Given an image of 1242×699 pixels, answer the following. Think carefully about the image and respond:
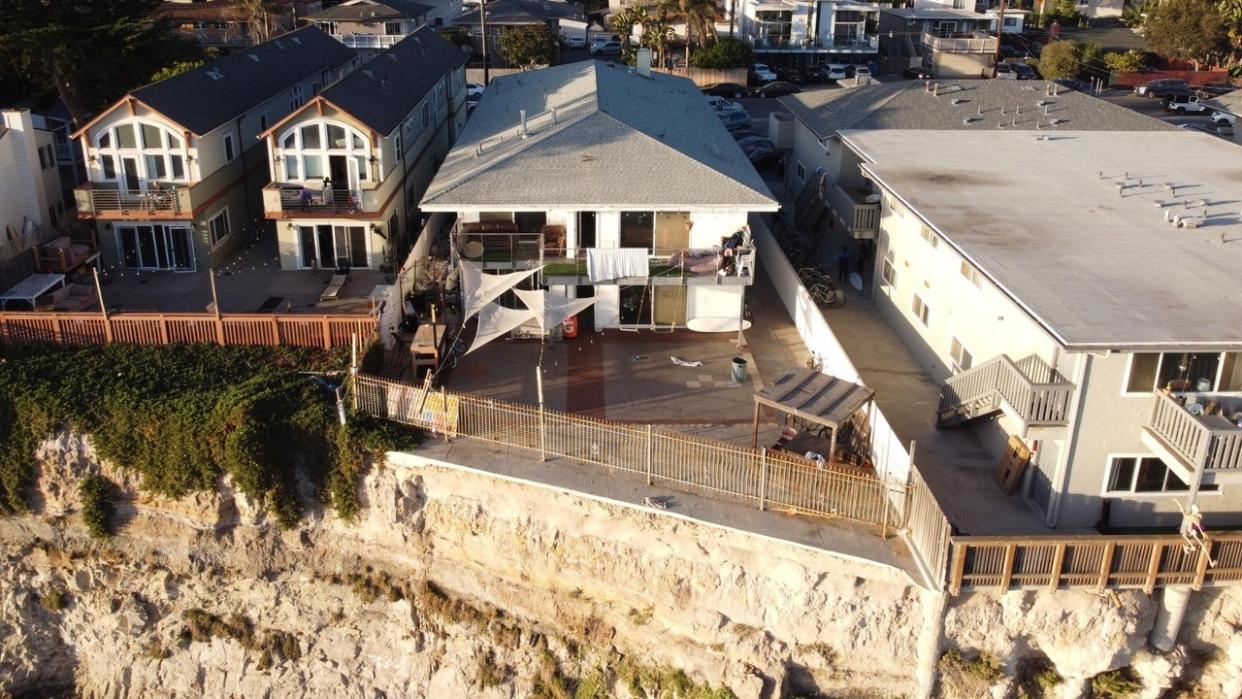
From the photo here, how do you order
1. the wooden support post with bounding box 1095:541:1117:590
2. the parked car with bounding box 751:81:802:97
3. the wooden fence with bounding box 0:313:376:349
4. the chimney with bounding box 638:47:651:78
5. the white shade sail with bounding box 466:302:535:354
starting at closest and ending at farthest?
1. the wooden support post with bounding box 1095:541:1117:590
2. the white shade sail with bounding box 466:302:535:354
3. the wooden fence with bounding box 0:313:376:349
4. the chimney with bounding box 638:47:651:78
5. the parked car with bounding box 751:81:802:97

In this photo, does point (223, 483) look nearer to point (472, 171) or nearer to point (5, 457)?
point (5, 457)

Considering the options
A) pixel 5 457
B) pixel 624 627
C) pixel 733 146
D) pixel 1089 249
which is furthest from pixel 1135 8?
pixel 5 457

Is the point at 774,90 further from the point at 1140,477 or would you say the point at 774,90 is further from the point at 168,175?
the point at 1140,477

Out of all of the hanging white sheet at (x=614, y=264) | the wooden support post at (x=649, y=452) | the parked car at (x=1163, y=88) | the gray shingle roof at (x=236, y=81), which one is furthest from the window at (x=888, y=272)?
→ the parked car at (x=1163, y=88)

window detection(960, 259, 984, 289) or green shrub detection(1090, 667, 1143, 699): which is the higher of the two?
window detection(960, 259, 984, 289)

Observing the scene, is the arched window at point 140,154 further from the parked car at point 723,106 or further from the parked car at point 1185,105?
the parked car at point 1185,105

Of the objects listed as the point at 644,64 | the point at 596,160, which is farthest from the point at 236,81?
the point at 644,64

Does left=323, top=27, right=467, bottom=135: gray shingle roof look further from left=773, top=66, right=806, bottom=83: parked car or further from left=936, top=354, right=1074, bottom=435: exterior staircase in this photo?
left=773, top=66, right=806, bottom=83: parked car

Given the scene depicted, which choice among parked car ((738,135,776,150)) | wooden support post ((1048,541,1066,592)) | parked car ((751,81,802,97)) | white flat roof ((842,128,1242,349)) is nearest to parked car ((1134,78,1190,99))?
parked car ((751,81,802,97))
